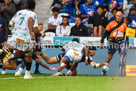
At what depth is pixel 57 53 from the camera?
18078 mm

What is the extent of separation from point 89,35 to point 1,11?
14.3 feet

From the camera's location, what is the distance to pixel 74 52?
15.8 meters

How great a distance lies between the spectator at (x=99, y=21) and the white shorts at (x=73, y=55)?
92.0 inches

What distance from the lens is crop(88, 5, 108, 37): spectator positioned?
18.1 m

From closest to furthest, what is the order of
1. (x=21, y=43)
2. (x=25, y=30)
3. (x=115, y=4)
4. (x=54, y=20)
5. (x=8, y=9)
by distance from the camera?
(x=21, y=43) < (x=25, y=30) < (x=54, y=20) < (x=115, y=4) < (x=8, y=9)

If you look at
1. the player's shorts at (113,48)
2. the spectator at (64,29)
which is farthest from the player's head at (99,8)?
the player's shorts at (113,48)

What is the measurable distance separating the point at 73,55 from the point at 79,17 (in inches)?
115

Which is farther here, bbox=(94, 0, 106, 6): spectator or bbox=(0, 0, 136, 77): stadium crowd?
bbox=(94, 0, 106, 6): spectator

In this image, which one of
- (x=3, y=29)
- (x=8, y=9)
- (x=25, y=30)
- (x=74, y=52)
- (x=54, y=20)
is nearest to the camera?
(x=25, y=30)

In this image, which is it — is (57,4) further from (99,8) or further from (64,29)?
(99,8)

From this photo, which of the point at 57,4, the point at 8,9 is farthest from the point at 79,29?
the point at 8,9

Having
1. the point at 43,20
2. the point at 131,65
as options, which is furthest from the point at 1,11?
the point at 131,65

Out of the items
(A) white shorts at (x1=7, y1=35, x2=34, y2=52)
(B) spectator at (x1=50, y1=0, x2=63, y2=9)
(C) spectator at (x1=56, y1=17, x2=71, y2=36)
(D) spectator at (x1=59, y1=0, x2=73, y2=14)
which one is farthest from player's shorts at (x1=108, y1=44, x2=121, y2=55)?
(A) white shorts at (x1=7, y1=35, x2=34, y2=52)

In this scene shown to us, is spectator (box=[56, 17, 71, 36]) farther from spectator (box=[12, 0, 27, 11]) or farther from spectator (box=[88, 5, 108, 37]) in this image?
spectator (box=[12, 0, 27, 11])
